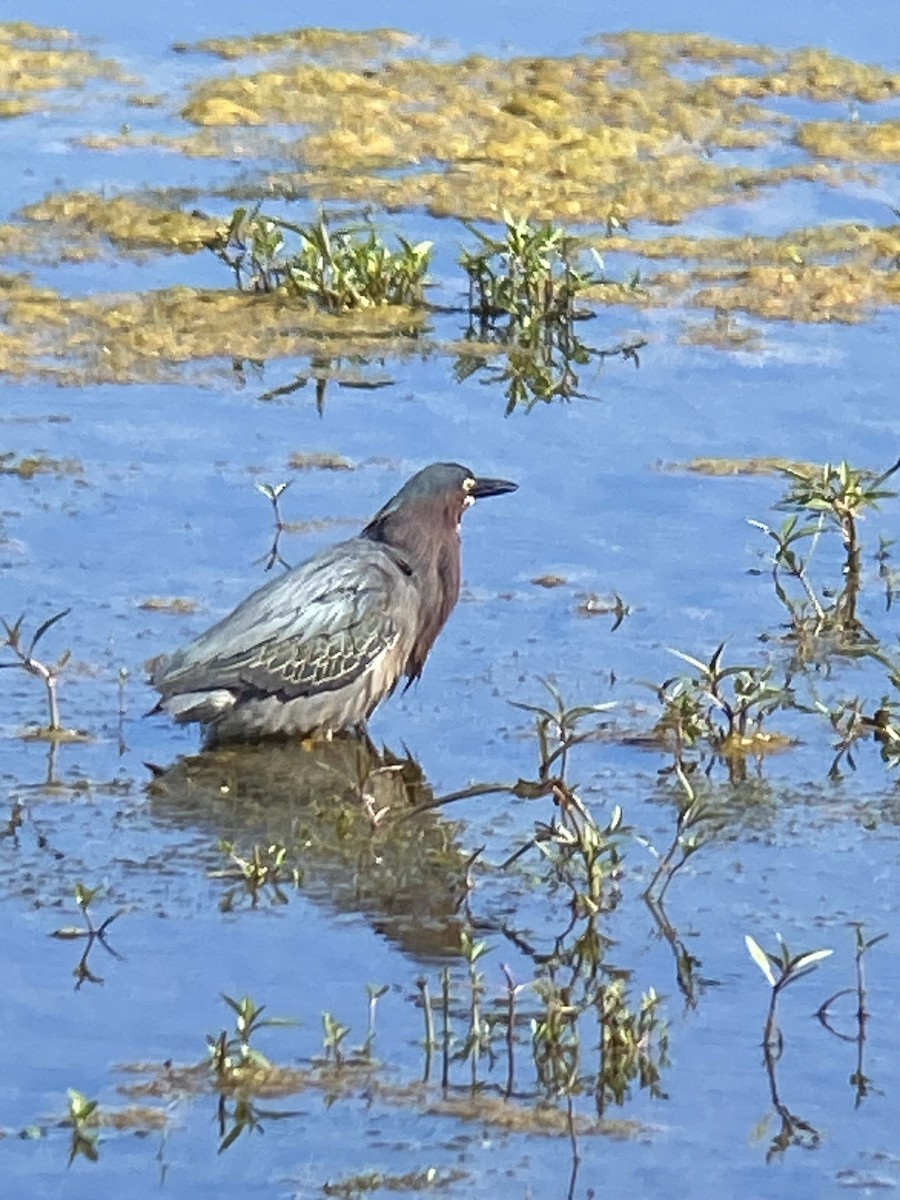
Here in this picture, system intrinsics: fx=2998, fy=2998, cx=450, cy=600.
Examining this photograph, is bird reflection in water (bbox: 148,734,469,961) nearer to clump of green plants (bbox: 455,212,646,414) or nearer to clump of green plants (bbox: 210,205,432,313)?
clump of green plants (bbox: 455,212,646,414)

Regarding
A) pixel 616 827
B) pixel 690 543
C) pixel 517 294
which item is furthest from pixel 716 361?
pixel 616 827

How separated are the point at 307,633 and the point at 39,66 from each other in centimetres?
821

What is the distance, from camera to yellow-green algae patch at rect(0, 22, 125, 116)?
14305mm

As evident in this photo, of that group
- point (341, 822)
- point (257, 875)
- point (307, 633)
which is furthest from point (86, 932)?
point (307, 633)

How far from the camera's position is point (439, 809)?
262 inches

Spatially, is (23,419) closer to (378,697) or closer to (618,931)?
(378,697)

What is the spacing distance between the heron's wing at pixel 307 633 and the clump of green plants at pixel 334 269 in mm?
3277

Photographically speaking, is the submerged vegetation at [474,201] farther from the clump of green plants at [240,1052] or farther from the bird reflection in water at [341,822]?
the clump of green plants at [240,1052]

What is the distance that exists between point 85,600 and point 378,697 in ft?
3.29

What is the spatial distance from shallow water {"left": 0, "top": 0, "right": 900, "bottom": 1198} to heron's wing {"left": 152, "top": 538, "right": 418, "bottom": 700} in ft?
0.62

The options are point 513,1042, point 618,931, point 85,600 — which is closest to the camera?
point 513,1042

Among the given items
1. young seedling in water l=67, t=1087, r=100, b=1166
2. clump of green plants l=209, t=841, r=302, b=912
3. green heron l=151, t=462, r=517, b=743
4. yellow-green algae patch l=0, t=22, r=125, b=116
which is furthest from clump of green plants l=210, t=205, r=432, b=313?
young seedling in water l=67, t=1087, r=100, b=1166

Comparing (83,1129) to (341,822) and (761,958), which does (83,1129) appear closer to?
(761,958)

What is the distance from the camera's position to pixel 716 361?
10.3 metres
